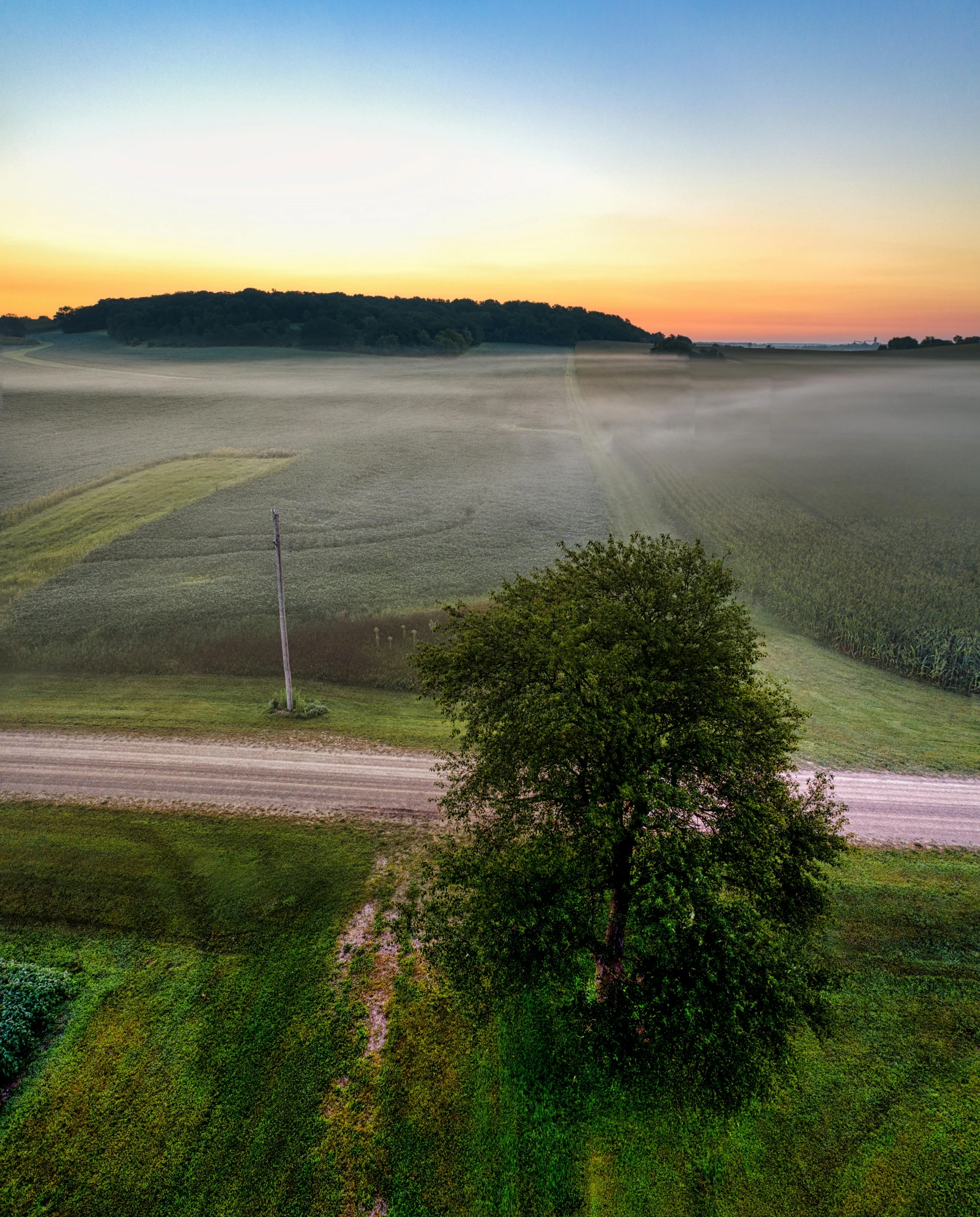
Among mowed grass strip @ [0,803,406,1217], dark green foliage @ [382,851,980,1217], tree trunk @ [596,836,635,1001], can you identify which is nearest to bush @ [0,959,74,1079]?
mowed grass strip @ [0,803,406,1217]

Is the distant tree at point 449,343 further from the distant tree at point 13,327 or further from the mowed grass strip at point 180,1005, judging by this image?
the mowed grass strip at point 180,1005

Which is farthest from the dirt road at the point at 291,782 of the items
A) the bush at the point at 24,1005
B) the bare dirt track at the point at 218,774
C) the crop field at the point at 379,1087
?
the bush at the point at 24,1005

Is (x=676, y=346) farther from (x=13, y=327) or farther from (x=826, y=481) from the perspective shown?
(x=13, y=327)

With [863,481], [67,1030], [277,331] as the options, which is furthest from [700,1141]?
[277,331]

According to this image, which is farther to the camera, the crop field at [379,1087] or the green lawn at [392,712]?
the green lawn at [392,712]

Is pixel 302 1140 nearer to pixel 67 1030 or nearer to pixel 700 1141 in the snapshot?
pixel 67 1030

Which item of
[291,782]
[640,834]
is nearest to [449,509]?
[291,782]
